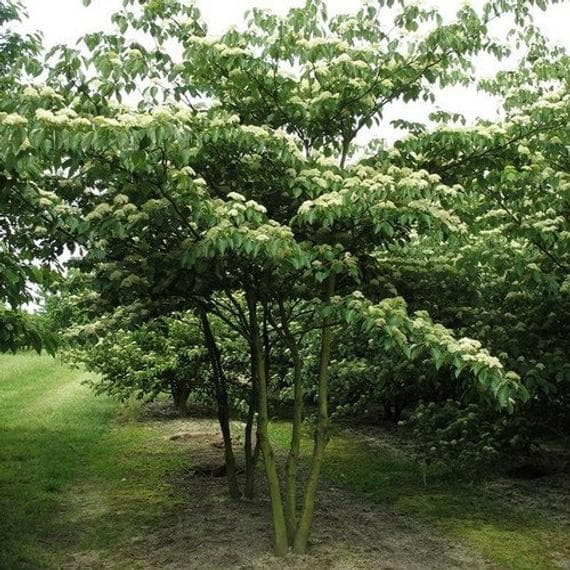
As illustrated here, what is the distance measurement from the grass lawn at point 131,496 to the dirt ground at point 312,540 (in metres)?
0.19

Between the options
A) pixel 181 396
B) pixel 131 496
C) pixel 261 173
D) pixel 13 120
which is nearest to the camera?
pixel 13 120

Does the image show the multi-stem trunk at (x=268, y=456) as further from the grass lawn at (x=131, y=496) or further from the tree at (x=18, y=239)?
the tree at (x=18, y=239)

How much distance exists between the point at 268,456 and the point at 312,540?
90 cm

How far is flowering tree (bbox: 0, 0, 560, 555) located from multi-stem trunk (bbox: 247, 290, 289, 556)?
2 centimetres

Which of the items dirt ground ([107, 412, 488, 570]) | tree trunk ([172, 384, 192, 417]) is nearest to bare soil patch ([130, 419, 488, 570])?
dirt ground ([107, 412, 488, 570])

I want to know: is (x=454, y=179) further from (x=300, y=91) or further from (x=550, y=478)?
(x=550, y=478)

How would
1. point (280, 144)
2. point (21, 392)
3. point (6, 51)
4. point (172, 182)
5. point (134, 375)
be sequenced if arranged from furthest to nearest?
point (21, 392)
point (134, 375)
point (6, 51)
point (280, 144)
point (172, 182)

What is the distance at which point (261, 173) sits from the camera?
17.0 feet

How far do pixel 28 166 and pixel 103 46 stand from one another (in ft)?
5.45

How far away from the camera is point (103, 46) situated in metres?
4.75

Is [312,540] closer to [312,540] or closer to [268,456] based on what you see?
[312,540]

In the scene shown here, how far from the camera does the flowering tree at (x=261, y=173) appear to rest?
4.17 metres

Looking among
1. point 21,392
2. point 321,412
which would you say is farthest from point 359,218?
point 21,392

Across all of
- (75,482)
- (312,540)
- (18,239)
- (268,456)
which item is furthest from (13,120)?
(75,482)
